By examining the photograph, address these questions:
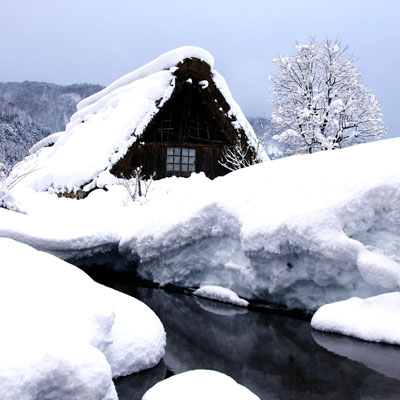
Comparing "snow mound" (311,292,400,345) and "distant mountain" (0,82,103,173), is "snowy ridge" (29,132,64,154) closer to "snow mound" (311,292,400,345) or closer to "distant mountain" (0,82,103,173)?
"snow mound" (311,292,400,345)

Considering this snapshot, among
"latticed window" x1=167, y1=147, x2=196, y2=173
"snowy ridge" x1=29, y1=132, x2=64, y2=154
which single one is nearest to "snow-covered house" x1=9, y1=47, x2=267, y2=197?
"latticed window" x1=167, y1=147, x2=196, y2=173

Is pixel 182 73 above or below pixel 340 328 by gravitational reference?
above

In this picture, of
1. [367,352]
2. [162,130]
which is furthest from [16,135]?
[367,352]

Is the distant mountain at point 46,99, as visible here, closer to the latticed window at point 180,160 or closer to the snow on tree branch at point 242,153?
the latticed window at point 180,160

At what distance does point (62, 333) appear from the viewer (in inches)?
142

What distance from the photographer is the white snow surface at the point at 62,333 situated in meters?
3.21

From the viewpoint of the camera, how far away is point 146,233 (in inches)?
350

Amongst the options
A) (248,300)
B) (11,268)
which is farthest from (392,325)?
(11,268)

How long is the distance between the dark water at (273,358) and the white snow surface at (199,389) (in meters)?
0.52

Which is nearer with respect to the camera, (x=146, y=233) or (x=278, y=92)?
(x=146, y=233)

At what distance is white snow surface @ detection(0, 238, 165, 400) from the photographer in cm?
321

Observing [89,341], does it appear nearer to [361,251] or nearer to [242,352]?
[242,352]

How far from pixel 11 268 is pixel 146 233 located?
4552mm

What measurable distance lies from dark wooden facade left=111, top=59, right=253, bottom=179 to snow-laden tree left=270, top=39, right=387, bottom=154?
3395 millimetres
